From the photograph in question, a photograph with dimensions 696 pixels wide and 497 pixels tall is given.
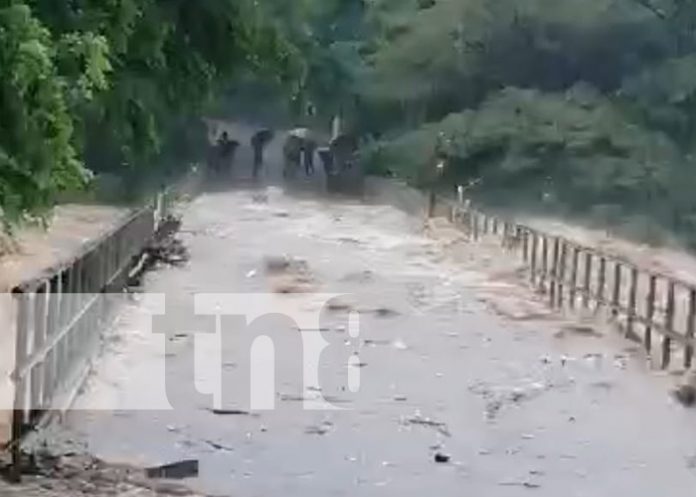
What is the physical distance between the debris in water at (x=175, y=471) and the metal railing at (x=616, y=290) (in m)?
6.86

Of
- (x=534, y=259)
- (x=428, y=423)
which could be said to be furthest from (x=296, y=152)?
(x=428, y=423)

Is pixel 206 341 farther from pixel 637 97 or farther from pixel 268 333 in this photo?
pixel 637 97

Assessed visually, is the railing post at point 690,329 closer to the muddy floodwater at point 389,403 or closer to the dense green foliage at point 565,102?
the muddy floodwater at point 389,403

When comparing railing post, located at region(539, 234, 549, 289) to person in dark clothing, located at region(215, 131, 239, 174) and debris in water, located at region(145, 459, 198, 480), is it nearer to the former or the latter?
debris in water, located at region(145, 459, 198, 480)

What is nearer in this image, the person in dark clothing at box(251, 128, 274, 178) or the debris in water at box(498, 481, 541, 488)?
the debris in water at box(498, 481, 541, 488)

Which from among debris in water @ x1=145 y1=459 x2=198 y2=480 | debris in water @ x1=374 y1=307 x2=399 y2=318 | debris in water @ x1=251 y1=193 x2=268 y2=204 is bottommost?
debris in water @ x1=374 y1=307 x2=399 y2=318

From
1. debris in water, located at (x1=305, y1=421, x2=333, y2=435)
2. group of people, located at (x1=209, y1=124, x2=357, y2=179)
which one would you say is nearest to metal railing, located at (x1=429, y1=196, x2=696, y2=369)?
debris in water, located at (x1=305, y1=421, x2=333, y2=435)

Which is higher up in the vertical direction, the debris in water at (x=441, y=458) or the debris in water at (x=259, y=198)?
the debris in water at (x=259, y=198)

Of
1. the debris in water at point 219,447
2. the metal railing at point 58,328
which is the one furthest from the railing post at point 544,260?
the debris in water at point 219,447

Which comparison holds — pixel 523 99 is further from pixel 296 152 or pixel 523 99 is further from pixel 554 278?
pixel 554 278

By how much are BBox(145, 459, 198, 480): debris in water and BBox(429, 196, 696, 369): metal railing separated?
6.86 meters

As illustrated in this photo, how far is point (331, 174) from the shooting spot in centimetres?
6906

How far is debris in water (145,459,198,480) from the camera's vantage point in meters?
10.9

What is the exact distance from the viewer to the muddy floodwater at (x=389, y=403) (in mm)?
11773
